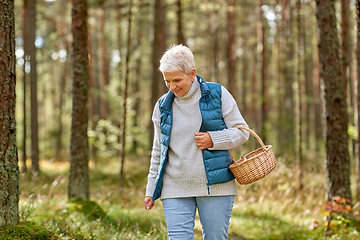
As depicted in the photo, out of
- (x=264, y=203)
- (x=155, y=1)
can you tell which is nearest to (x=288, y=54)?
(x=155, y=1)

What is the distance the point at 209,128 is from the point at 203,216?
0.73 meters

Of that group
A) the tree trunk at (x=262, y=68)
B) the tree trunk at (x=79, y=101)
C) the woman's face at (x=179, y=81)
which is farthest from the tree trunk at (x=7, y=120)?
the tree trunk at (x=262, y=68)

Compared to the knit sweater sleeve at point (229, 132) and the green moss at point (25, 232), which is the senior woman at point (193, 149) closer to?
the knit sweater sleeve at point (229, 132)

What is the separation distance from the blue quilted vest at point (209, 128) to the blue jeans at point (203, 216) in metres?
0.17

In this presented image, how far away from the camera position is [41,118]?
38.0m

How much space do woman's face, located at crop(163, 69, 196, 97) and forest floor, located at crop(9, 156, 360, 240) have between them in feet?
6.66

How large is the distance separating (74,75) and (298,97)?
530 cm

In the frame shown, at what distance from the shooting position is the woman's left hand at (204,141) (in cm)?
257

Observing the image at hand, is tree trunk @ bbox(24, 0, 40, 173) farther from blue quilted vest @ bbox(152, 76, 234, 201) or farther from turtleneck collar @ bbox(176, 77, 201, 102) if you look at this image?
turtleneck collar @ bbox(176, 77, 201, 102)

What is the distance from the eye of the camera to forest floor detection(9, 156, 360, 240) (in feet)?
14.3

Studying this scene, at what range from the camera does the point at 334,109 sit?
5367 millimetres

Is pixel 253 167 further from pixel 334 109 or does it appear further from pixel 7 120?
pixel 334 109

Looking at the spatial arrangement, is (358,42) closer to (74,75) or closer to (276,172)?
(276,172)

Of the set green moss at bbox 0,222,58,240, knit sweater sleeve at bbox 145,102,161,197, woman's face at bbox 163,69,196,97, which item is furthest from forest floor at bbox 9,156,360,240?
woman's face at bbox 163,69,196,97
